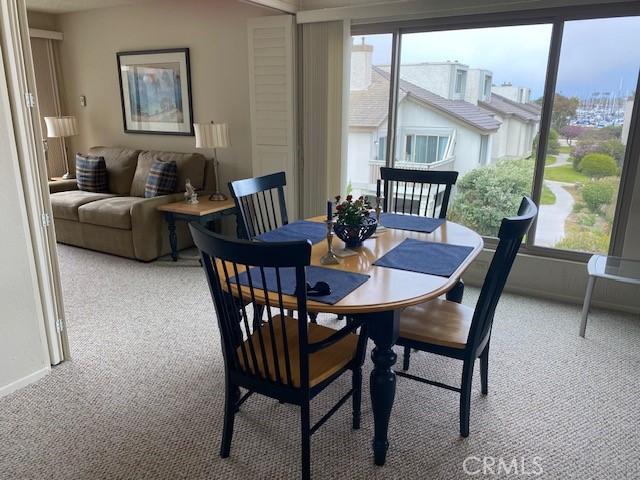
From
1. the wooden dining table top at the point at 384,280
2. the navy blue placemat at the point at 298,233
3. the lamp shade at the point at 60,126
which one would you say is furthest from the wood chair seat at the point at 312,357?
the lamp shade at the point at 60,126

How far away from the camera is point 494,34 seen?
11.6ft

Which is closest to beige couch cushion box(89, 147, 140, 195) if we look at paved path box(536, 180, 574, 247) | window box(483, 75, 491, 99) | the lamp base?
the lamp base

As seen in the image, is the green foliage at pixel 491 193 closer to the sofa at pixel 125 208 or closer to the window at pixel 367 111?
the window at pixel 367 111

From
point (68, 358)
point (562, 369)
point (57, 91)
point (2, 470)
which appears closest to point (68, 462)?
point (2, 470)

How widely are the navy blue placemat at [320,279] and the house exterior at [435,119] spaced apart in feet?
7.65

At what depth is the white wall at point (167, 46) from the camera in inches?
178

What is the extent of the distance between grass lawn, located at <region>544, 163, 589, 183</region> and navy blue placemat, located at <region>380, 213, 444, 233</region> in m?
1.29

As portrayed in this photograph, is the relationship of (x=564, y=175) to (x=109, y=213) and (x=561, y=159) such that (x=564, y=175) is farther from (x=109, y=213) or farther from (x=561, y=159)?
(x=109, y=213)

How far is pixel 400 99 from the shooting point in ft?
13.1

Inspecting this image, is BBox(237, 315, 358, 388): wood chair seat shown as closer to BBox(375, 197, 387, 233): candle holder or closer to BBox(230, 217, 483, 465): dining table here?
BBox(230, 217, 483, 465): dining table

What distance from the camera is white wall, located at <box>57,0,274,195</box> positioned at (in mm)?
4523

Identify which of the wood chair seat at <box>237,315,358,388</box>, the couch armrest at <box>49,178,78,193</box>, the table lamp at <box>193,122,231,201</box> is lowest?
the wood chair seat at <box>237,315,358,388</box>

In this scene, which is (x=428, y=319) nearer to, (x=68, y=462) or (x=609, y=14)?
(x=68, y=462)

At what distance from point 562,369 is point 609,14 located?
2337mm
